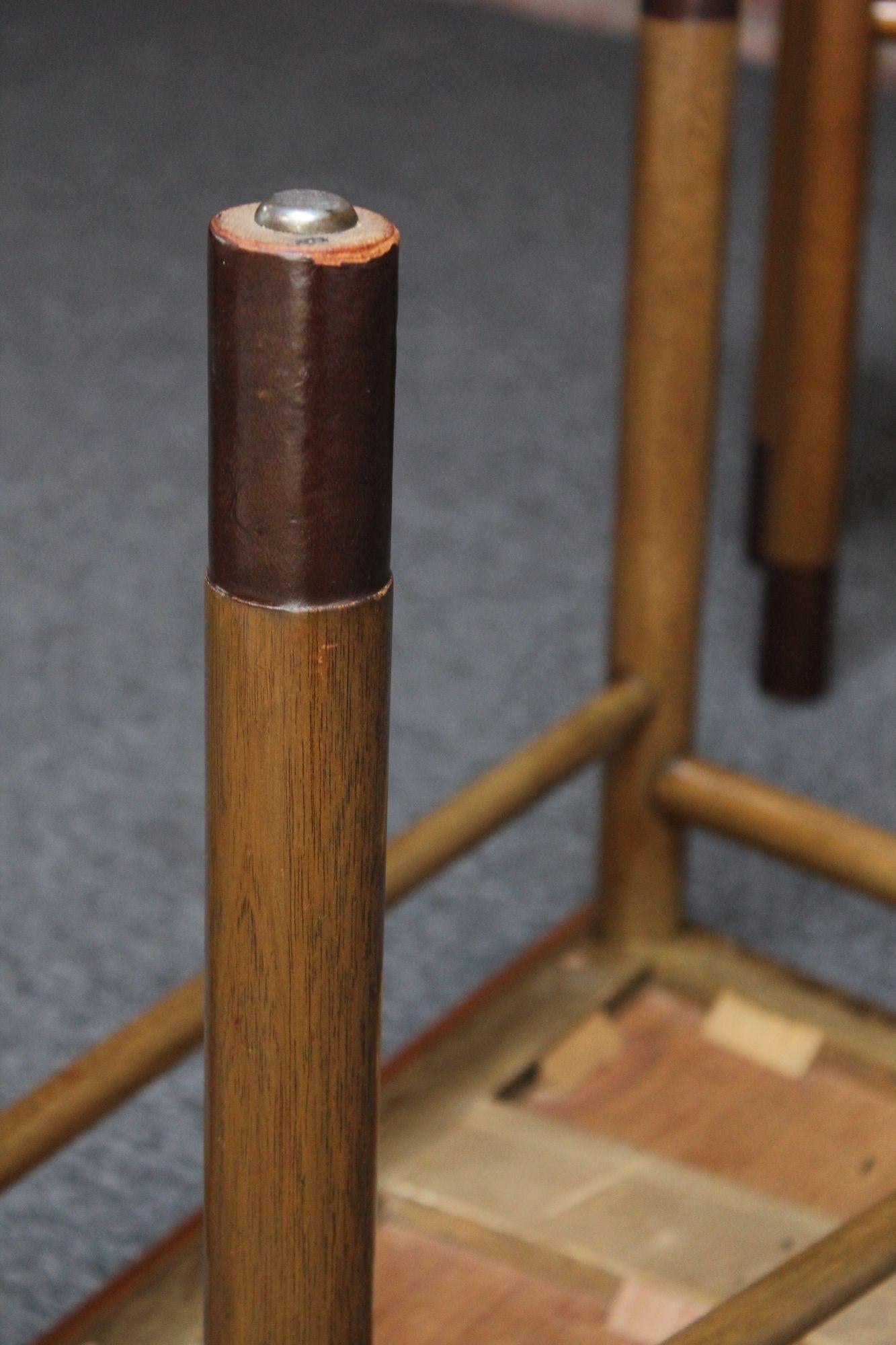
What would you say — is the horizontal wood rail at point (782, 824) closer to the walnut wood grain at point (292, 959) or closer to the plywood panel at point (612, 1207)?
the plywood panel at point (612, 1207)

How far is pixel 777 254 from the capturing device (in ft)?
4.25

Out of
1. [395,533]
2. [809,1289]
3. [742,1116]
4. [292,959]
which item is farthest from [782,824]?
[395,533]

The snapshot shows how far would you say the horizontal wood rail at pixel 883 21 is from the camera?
1072 mm

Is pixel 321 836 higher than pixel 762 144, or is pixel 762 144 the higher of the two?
pixel 321 836

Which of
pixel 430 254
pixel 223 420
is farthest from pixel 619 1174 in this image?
pixel 430 254

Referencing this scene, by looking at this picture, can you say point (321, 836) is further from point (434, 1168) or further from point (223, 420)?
point (434, 1168)

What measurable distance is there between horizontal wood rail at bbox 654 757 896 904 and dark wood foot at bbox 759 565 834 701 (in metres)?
0.33

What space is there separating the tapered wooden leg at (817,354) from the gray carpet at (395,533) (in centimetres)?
6

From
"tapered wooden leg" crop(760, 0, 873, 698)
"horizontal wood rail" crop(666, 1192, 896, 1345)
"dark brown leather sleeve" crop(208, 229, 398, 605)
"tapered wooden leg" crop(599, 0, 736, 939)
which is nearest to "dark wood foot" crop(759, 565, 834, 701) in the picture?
"tapered wooden leg" crop(760, 0, 873, 698)

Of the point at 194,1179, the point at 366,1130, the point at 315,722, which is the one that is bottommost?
the point at 194,1179

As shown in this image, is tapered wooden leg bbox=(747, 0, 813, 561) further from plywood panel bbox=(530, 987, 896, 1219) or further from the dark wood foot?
plywood panel bbox=(530, 987, 896, 1219)

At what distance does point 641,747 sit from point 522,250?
1224 mm

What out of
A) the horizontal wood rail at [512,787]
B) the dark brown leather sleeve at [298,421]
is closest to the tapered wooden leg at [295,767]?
the dark brown leather sleeve at [298,421]

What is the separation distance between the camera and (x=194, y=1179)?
2.84 ft
